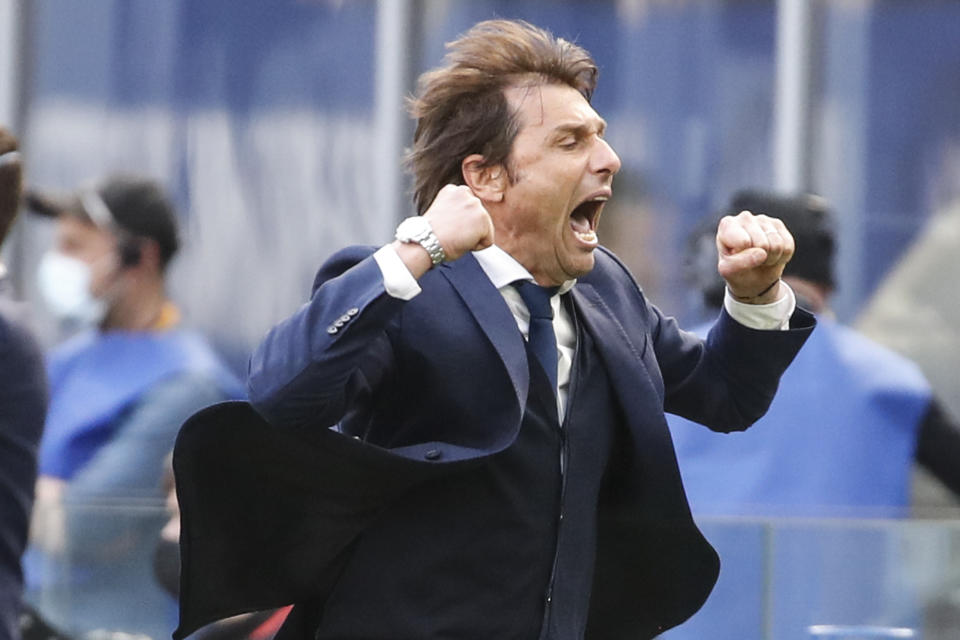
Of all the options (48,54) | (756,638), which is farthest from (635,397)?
(48,54)

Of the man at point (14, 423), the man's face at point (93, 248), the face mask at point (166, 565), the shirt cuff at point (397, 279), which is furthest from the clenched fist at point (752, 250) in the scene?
the man's face at point (93, 248)

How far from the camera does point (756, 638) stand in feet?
14.6

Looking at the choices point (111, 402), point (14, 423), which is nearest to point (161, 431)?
point (111, 402)

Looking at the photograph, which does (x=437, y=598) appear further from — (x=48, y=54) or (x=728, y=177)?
(x=48, y=54)

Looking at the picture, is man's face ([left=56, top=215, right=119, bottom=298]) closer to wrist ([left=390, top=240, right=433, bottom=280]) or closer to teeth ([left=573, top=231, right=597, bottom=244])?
teeth ([left=573, top=231, right=597, bottom=244])

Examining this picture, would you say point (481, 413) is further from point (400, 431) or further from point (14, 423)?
point (14, 423)

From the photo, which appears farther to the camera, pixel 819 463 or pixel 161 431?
pixel 161 431

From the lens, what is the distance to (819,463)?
470 centimetres

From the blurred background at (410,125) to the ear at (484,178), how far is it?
3.11m

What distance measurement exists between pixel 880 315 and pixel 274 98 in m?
2.67

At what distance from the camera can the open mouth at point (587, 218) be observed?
9.98 feet

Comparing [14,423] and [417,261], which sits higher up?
[417,261]

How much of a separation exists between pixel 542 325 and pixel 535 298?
49 mm

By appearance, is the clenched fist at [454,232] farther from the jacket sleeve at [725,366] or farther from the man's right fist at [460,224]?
the jacket sleeve at [725,366]
